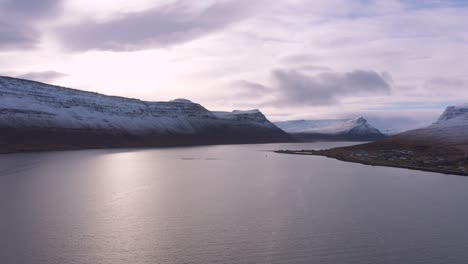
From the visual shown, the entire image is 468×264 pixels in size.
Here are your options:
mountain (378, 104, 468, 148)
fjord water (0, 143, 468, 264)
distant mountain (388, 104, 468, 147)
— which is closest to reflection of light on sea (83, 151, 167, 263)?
fjord water (0, 143, 468, 264)

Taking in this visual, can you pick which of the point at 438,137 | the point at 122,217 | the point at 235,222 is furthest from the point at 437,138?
the point at 122,217

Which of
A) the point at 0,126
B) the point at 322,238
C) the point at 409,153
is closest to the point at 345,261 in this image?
the point at 322,238

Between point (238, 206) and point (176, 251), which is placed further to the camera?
point (238, 206)

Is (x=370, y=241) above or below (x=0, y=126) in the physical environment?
below

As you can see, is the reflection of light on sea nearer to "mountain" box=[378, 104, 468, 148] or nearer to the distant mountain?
"mountain" box=[378, 104, 468, 148]

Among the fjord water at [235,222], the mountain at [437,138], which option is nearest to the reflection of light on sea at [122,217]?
the fjord water at [235,222]

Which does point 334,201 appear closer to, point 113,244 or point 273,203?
point 273,203

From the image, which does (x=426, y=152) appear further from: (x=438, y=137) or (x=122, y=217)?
(x=122, y=217)

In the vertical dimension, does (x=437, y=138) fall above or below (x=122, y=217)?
above

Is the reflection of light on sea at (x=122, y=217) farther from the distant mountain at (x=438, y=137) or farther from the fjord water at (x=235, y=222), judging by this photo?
the distant mountain at (x=438, y=137)
